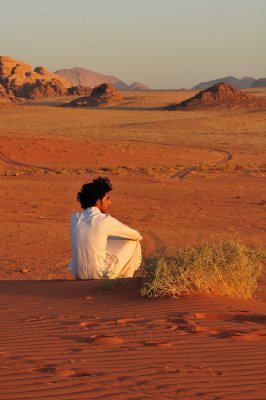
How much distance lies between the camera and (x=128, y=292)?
7801 mm

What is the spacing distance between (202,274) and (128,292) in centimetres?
83

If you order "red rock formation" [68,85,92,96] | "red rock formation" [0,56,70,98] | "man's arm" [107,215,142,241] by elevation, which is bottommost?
"man's arm" [107,215,142,241]

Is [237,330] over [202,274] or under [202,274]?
under

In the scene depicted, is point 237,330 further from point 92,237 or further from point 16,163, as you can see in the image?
point 16,163

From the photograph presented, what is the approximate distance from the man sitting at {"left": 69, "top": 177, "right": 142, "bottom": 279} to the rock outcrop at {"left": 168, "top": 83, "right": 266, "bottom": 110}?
199 ft

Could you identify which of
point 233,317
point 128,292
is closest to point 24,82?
point 128,292

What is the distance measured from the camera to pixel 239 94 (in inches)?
2815

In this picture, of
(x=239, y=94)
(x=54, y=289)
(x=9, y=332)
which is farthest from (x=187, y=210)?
(x=239, y=94)

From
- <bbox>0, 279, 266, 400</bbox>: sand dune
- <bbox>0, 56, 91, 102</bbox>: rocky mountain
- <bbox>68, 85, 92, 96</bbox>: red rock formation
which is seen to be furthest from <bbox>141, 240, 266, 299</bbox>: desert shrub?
<bbox>68, 85, 92, 96</bbox>: red rock formation

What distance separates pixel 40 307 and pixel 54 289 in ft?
3.31

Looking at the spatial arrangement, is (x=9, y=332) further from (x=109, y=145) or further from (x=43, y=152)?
(x=109, y=145)

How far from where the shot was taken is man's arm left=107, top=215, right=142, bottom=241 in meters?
8.38

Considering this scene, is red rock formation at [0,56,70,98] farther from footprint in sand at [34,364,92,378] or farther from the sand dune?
footprint in sand at [34,364,92,378]

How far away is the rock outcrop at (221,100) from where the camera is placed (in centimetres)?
6900
